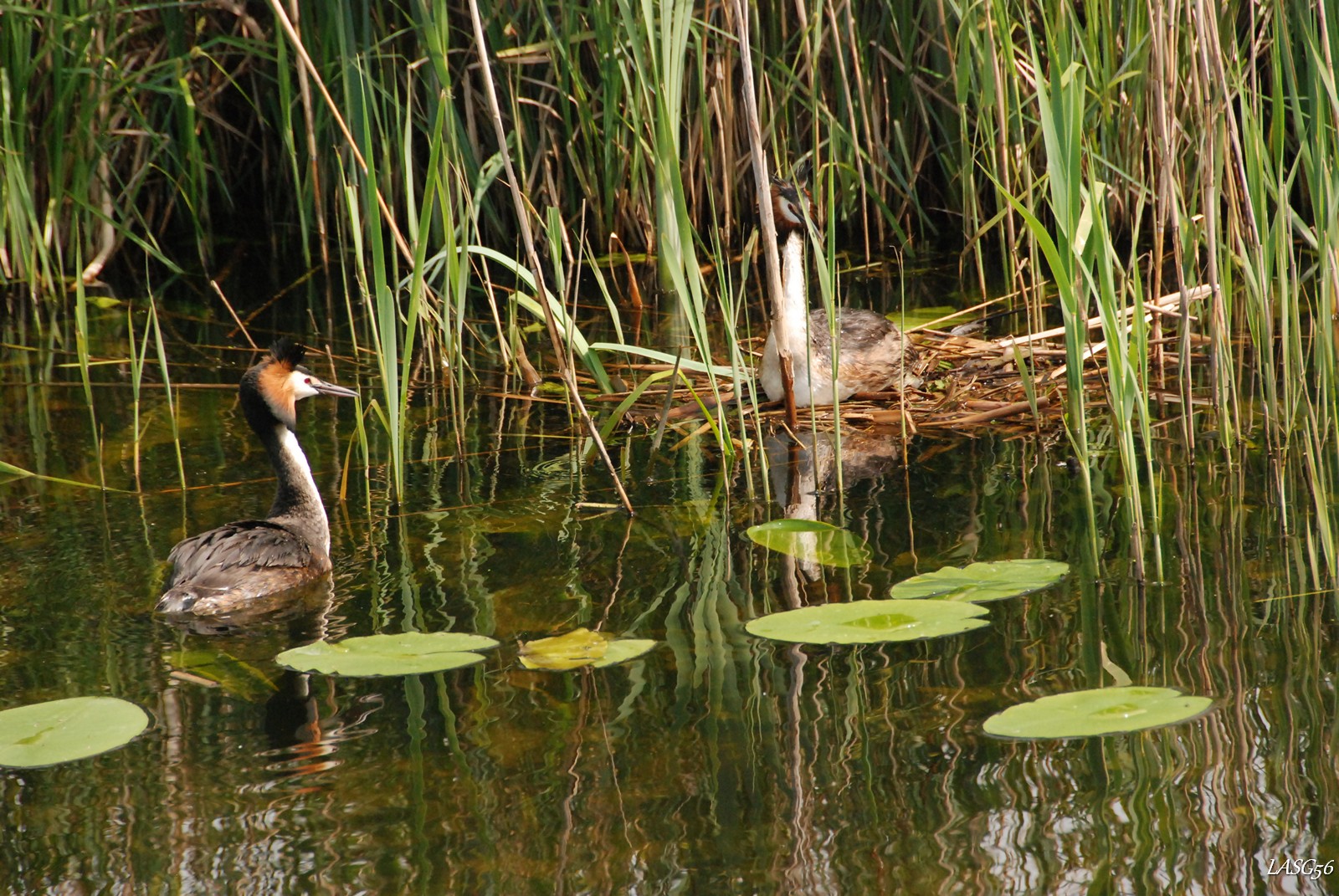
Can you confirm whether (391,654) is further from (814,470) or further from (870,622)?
(814,470)

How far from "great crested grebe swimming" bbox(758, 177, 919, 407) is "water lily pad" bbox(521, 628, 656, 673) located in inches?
83.8

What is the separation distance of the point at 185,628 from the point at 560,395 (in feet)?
7.76

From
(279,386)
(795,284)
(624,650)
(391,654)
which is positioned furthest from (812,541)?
(795,284)

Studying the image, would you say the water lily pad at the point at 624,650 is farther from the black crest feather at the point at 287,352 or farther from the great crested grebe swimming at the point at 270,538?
the black crest feather at the point at 287,352

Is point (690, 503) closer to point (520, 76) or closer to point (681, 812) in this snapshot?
point (681, 812)

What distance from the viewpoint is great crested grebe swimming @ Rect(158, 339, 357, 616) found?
3752mm

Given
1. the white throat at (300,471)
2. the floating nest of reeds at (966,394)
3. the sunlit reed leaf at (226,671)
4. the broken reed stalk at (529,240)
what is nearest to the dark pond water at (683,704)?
the sunlit reed leaf at (226,671)

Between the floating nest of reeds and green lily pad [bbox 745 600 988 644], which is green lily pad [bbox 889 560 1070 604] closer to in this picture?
green lily pad [bbox 745 600 988 644]

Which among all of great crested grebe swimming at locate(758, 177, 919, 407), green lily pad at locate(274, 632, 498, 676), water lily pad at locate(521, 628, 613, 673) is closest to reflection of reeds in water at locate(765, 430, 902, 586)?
great crested grebe swimming at locate(758, 177, 919, 407)

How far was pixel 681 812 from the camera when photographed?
2676mm

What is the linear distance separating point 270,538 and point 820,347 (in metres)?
2.55

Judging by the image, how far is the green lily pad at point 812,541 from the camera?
3934mm

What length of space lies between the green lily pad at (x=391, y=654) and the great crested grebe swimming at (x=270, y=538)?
430mm

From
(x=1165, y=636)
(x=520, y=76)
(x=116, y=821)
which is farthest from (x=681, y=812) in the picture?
(x=520, y=76)
